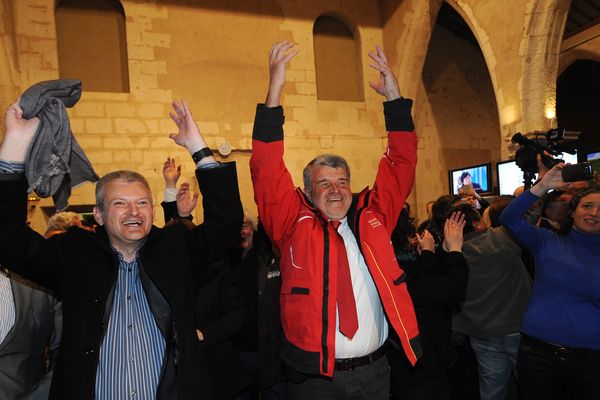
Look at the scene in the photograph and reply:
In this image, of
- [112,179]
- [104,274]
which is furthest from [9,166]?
[104,274]

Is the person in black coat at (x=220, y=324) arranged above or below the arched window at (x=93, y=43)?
below

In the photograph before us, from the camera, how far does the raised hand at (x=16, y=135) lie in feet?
4.43

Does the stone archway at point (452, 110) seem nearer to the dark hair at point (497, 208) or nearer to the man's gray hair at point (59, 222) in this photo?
the dark hair at point (497, 208)

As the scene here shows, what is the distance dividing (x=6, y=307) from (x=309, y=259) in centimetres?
116

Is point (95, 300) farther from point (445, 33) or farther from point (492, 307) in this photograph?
point (445, 33)

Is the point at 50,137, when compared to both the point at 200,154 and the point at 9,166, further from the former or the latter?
the point at 200,154

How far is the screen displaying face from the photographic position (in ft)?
22.1

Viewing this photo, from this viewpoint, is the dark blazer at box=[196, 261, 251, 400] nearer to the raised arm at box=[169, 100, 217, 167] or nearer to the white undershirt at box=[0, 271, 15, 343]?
the white undershirt at box=[0, 271, 15, 343]

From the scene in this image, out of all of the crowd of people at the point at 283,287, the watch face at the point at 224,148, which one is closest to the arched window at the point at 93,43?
the watch face at the point at 224,148

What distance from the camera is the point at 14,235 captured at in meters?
1.39

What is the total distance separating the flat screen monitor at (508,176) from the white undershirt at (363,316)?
4.39m

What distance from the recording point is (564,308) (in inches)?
89.6

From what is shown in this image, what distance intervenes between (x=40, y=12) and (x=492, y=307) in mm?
7677

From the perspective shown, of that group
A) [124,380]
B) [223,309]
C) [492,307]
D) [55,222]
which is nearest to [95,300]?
[124,380]
